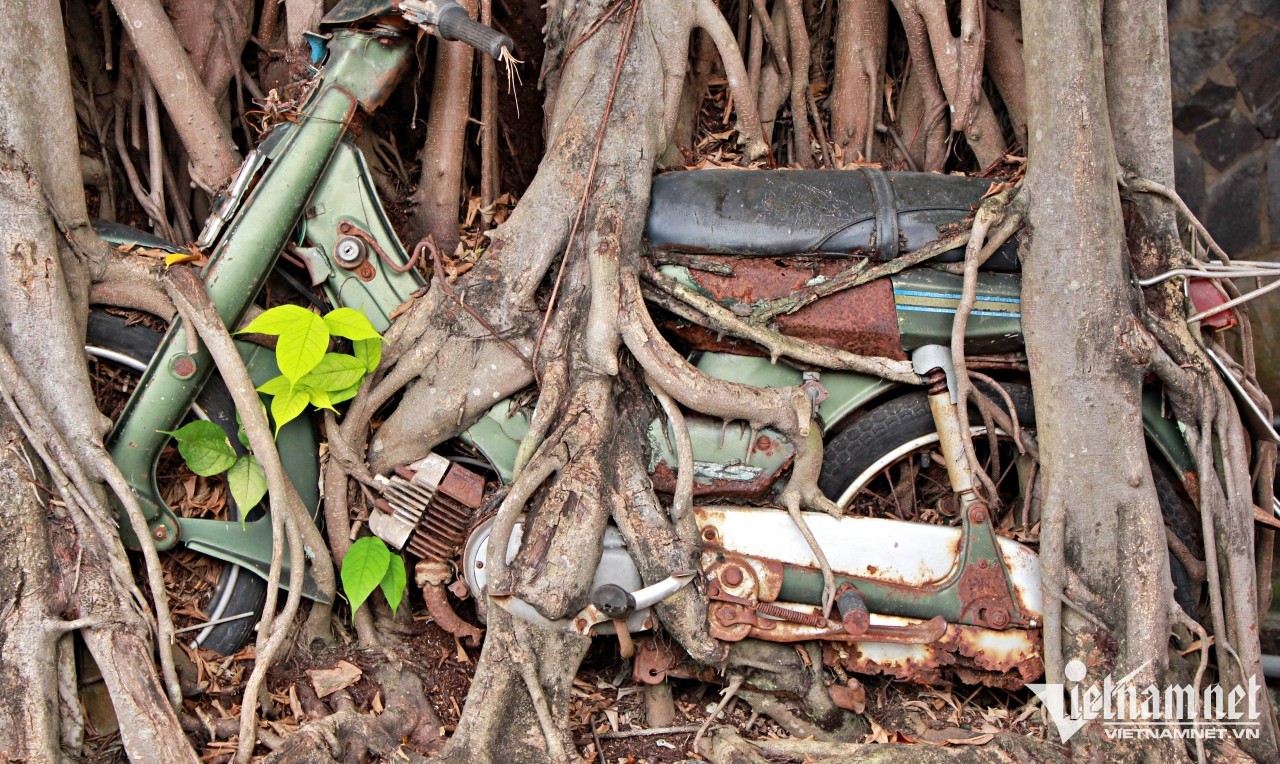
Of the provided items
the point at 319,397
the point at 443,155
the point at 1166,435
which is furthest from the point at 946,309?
the point at 319,397

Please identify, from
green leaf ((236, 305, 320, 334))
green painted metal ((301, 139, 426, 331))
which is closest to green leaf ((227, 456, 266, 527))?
green leaf ((236, 305, 320, 334))

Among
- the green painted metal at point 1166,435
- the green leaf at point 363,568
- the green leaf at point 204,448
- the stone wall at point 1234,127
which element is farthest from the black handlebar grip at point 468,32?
the stone wall at point 1234,127

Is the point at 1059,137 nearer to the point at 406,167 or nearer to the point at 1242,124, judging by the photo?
the point at 1242,124

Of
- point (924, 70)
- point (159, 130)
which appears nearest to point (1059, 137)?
point (924, 70)

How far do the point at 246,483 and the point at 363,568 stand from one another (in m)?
0.40

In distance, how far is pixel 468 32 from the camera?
291cm

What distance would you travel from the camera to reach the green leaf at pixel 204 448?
112 inches

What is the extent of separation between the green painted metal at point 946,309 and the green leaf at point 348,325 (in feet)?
5.01

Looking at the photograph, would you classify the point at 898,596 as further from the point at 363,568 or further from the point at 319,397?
the point at 319,397

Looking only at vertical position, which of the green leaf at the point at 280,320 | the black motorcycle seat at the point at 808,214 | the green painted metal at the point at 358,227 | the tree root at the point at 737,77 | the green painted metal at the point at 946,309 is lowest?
the green leaf at the point at 280,320

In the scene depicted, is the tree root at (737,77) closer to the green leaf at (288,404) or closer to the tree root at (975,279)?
the tree root at (975,279)

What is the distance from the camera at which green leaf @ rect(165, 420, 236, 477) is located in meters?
2.84

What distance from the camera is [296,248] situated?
10.2ft

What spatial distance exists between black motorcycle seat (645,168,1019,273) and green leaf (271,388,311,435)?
1111 mm
